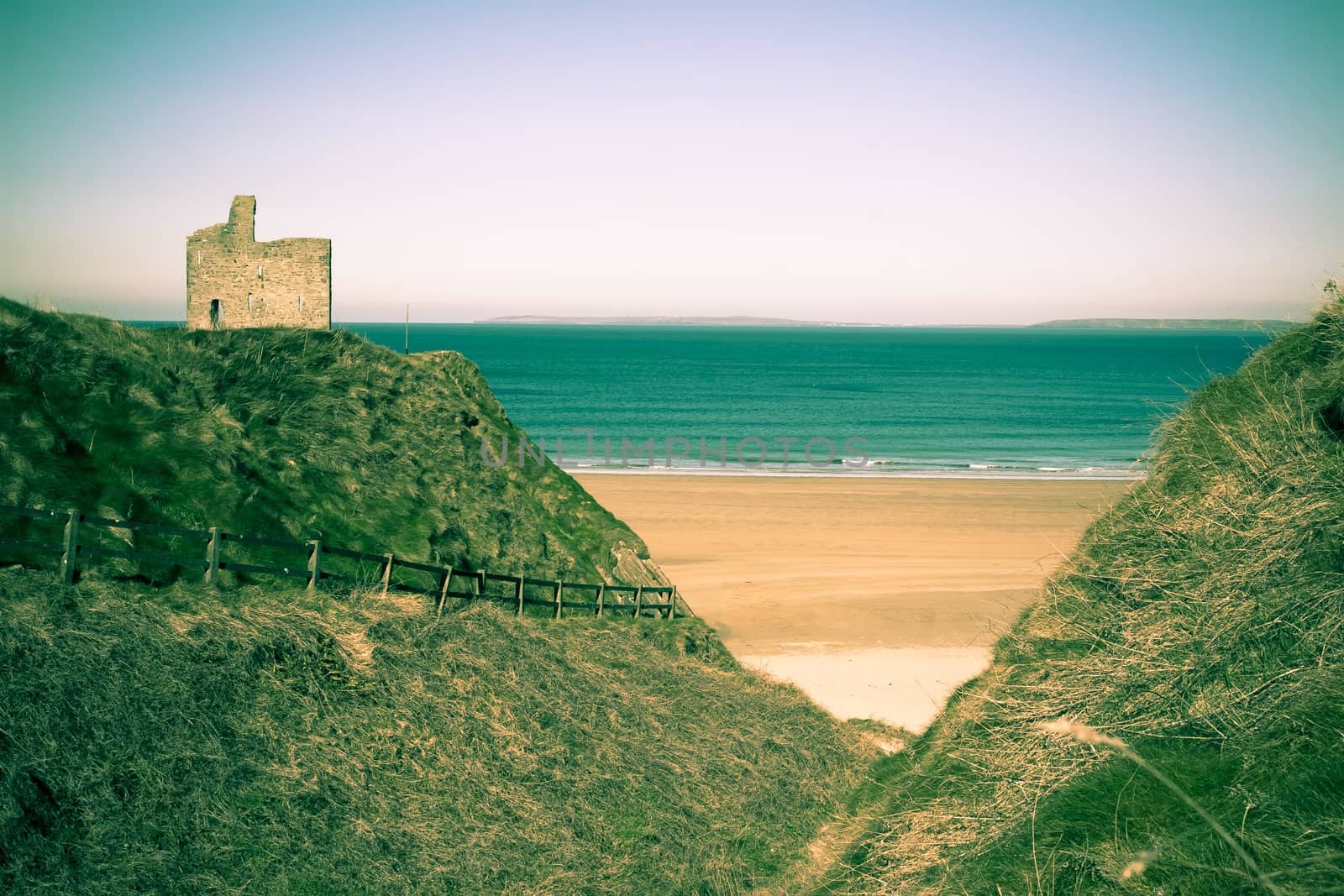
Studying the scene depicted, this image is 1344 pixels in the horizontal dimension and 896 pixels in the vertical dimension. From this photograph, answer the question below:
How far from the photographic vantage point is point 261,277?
20.0 metres

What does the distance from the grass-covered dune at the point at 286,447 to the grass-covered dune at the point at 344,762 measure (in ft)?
7.43

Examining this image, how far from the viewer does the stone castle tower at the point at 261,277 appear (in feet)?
65.5

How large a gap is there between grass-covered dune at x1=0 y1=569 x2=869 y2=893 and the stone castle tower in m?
10.2

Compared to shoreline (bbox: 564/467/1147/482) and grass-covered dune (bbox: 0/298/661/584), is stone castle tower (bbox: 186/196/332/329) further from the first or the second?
shoreline (bbox: 564/467/1147/482)

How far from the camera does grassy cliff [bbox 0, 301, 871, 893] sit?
24.5 ft

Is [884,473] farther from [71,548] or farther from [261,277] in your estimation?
[71,548]

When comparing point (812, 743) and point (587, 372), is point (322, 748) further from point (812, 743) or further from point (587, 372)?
point (587, 372)

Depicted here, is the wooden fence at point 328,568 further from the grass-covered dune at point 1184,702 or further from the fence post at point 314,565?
the grass-covered dune at point 1184,702

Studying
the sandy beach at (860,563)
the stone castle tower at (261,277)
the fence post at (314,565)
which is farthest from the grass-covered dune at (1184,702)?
the stone castle tower at (261,277)

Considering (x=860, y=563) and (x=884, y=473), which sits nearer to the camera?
(x=860, y=563)

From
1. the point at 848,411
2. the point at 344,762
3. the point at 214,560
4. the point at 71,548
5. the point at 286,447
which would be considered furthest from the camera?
the point at 848,411

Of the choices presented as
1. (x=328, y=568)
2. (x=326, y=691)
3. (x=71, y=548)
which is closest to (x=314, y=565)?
(x=328, y=568)

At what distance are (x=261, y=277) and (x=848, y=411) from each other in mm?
64670

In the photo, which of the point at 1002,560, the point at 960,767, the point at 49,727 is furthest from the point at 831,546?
the point at 49,727
